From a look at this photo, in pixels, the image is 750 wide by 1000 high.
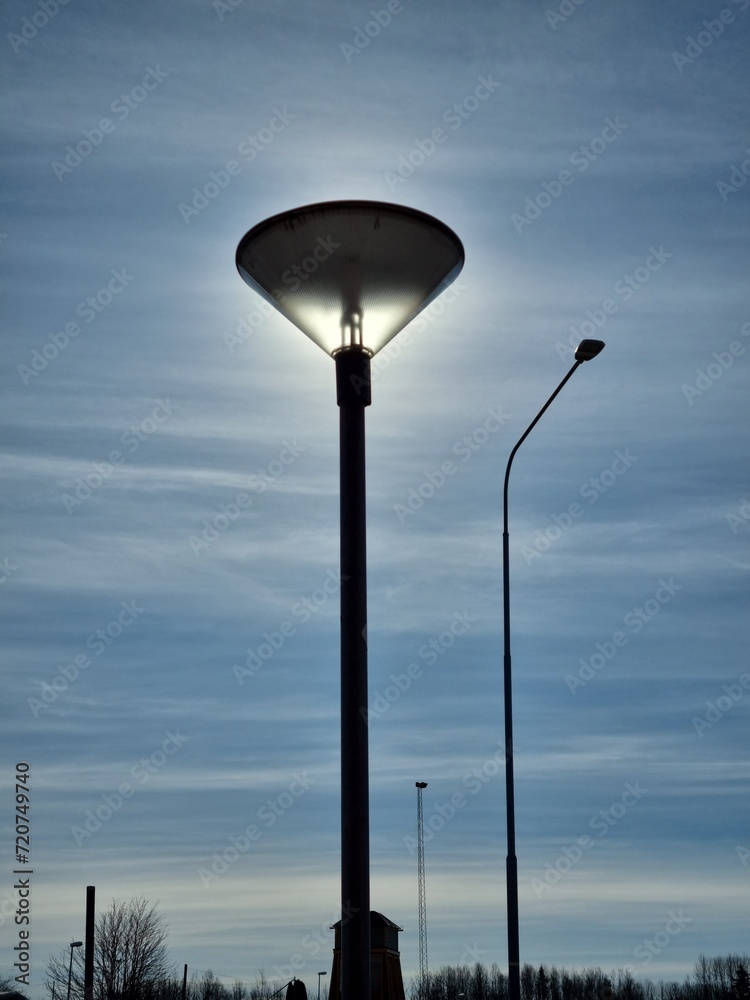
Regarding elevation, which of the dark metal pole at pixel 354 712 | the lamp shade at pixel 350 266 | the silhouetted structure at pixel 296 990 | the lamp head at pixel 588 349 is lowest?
the silhouetted structure at pixel 296 990

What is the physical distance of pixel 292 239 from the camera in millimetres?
9383

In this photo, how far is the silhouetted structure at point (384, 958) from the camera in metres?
38.0

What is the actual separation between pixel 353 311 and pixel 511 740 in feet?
34.1

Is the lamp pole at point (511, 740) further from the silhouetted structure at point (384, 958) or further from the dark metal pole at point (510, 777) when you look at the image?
the silhouetted structure at point (384, 958)

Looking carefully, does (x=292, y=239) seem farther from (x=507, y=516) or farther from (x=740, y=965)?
(x=740, y=965)

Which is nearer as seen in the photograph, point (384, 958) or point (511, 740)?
point (511, 740)

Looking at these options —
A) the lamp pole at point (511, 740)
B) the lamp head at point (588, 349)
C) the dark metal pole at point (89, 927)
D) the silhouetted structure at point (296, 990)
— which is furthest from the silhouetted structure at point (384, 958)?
the silhouetted structure at point (296, 990)

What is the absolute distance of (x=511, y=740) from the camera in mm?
18562

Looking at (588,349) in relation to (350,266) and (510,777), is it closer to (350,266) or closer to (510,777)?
(510,777)

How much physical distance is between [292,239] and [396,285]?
91 centimetres

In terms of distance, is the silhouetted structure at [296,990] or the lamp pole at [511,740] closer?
the silhouetted structure at [296,990]

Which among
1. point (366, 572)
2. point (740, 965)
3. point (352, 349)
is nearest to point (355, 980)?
point (366, 572)

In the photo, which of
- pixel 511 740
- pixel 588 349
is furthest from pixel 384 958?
pixel 588 349

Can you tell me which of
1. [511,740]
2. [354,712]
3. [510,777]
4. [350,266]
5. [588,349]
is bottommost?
[354,712]
